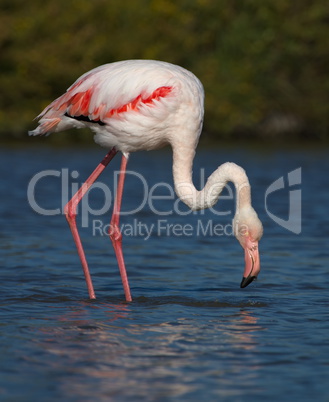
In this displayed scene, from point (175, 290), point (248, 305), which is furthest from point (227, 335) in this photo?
point (175, 290)

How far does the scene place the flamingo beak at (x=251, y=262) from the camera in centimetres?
754

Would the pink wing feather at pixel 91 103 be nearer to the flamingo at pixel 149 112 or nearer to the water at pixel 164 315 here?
the flamingo at pixel 149 112

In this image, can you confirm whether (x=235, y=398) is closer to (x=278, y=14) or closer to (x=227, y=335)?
(x=227, y=335)

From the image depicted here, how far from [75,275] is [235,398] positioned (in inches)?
175

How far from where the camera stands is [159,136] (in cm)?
820

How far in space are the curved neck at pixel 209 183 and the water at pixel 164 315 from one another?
892 mm

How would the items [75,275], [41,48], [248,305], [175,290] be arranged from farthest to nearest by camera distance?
1. [41,48]
2. [75,275]
3. [175,290]
4. [248,305]

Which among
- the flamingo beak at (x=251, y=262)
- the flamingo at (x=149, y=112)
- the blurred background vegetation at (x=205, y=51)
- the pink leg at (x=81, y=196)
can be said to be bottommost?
the flamingo beak at (x=251, y=262)

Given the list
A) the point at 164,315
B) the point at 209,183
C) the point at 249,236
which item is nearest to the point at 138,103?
the point at 209,183

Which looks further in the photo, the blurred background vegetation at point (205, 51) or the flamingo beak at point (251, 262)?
the blurred background vegetation at point (205, 51)

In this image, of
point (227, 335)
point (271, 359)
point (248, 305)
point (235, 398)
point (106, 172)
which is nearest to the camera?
point (235, 398)
